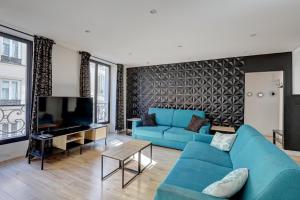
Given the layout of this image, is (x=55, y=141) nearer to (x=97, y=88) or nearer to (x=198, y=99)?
(x=97, y=88)

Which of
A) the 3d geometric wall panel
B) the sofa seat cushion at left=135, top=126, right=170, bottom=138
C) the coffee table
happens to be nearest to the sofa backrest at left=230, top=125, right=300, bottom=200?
the coffee table

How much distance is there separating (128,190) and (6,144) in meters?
2.65

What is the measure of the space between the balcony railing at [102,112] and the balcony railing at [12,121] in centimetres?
217

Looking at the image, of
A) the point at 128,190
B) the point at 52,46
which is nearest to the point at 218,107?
the point at 128,190

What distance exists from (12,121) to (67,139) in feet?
3.86

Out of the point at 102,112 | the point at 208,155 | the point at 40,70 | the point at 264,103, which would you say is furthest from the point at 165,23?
the point at 264,103

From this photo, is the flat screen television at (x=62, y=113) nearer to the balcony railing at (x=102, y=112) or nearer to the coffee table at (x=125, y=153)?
the balcony railing at (x=102, y=112)

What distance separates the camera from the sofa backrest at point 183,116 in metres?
4.54

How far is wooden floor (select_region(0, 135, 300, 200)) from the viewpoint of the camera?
2.11 m

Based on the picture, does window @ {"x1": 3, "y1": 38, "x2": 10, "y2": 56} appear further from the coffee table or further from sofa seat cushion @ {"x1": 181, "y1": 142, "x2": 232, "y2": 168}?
sofa seat cushion @ {"x1": 181, "y1": 142, "x2": 232, "y2": 168}

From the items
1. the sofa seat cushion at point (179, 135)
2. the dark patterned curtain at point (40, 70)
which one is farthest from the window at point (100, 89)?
the sofa seat cushion at point (179, 135)

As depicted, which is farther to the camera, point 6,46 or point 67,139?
point 67,139

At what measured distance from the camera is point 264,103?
564 centimetres

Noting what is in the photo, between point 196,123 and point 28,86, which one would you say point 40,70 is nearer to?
point 28,86
